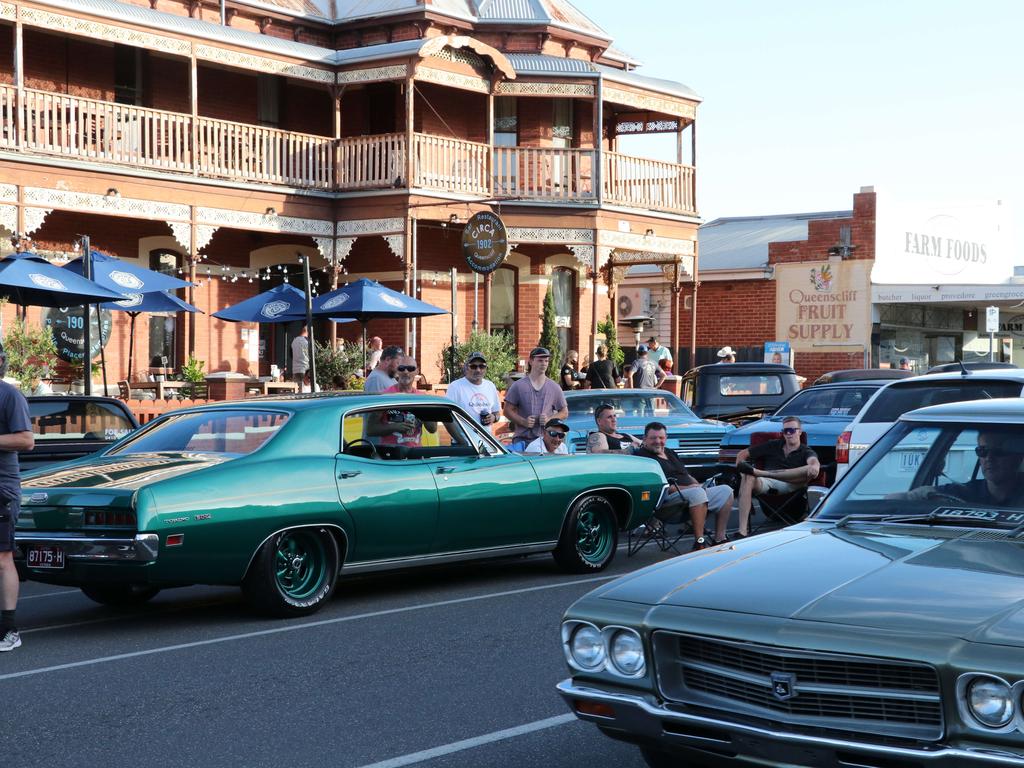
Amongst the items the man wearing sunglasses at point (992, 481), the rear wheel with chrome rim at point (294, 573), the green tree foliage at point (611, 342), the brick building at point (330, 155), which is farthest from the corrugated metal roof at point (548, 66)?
the man wearing sunglasses at point (992, 481)

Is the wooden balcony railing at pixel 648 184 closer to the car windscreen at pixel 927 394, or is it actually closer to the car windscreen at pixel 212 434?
the car windscreen at pixel 927 394

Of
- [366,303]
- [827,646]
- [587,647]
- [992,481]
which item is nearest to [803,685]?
[827,646]

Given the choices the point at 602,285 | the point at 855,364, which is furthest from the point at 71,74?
the point at 855,364

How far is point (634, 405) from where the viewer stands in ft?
57.0

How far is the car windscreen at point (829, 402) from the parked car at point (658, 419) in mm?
915

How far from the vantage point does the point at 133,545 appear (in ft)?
26.6

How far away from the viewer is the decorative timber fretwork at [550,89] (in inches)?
1102

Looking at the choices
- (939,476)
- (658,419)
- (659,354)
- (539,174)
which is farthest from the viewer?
(539,174)

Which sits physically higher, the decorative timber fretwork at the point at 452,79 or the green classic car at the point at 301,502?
the decorative timber fretwork at the point at 452,79

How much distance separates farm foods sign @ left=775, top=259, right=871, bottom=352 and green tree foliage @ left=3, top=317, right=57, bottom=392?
76.7ft

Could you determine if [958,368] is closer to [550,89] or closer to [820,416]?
[820,416]

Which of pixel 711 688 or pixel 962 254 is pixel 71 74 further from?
pixel 962 254

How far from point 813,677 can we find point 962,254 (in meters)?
38.4

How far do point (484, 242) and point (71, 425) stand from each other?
10.9 m
